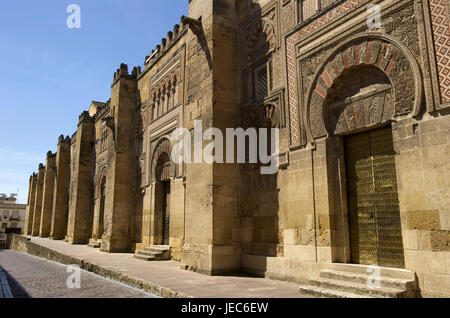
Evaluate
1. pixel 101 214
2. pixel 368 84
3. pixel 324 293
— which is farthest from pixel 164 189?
pixel 368 84

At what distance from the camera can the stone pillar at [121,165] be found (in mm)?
13414

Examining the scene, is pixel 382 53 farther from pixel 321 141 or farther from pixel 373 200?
pixel 373 200

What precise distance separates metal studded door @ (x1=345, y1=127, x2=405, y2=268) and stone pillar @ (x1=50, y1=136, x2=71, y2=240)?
22629 millimetres

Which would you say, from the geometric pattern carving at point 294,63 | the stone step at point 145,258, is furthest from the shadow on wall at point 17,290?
the geometric pattern carving at point 294,63

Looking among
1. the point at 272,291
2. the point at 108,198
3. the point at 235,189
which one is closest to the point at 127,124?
the point at 108,198

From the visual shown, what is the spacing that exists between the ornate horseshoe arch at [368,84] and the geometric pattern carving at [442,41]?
0.26m

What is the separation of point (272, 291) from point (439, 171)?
9.18ft

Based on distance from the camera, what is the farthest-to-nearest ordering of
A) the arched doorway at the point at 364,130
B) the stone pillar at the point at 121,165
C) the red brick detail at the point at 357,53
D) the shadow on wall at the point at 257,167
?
the stone pillar at the point at 121,165 → the shadow on wall at the point at 257,167 → the red brick detail at the point at 357,53 → the arched doorway at the point at 364,130

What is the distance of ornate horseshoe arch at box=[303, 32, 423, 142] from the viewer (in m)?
4.82

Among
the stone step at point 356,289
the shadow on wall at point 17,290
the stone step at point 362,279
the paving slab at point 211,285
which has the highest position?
the stone step at point 362,279

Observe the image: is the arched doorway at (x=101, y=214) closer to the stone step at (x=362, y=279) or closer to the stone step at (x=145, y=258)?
the stone step at (x=145, y=258)

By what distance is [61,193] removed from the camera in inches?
977

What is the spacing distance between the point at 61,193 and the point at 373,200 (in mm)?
23705
